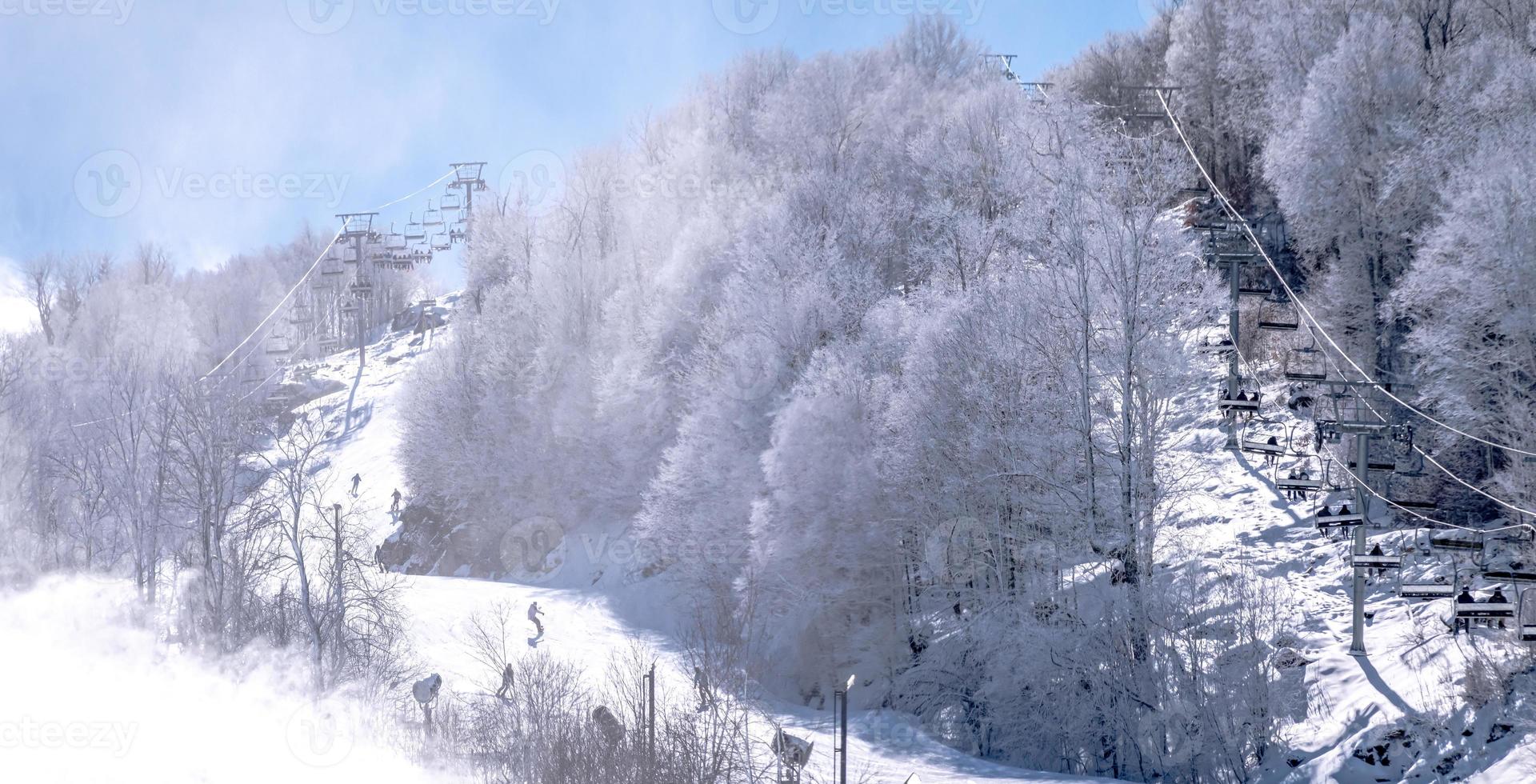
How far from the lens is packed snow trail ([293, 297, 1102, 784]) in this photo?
87.6 ft

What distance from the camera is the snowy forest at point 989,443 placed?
961 inches

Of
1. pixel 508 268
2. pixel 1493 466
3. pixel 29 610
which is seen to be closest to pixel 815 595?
pixel 1493 466

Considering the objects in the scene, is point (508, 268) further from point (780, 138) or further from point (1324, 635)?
point (1324, 635)

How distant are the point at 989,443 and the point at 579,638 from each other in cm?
1458

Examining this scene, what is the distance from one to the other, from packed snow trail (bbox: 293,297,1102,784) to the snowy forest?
0.51 m

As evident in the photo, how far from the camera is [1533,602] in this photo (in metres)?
20.1

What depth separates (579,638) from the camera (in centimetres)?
3709

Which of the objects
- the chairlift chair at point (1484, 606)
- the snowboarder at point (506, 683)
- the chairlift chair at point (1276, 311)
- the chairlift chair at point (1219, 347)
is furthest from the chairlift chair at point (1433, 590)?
the snowboarder at point (506, 683)

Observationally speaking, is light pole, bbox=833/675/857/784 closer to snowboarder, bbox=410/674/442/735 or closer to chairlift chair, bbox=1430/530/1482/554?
snowboarder, bbox=410/674/442/735

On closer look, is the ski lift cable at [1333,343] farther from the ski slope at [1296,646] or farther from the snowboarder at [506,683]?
the snowboarder at [506,683]

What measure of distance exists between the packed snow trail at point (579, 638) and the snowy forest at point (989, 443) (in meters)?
0.51

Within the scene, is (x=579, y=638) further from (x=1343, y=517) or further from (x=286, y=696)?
(x=1343, y=517)

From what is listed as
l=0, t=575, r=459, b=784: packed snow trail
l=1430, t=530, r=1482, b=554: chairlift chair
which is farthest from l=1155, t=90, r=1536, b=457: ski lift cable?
l=0, t=575, r=459, b=784: packed snow trail

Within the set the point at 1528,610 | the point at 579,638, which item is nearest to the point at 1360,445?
the point at 1528,610
